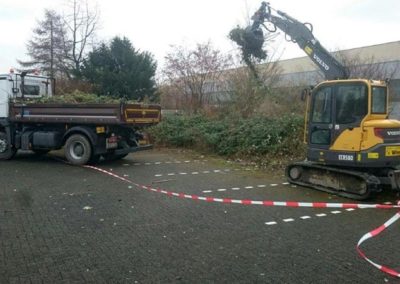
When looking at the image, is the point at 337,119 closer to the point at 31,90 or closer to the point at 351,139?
the point at 351,139

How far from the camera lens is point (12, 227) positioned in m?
6.59

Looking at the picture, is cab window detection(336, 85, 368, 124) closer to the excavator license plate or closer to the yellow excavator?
the yellow excavator

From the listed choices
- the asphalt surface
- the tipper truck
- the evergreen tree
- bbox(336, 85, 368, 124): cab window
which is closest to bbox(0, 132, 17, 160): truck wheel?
the tipper truck

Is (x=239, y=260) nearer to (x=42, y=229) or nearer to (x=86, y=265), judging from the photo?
(x=86, y=265)

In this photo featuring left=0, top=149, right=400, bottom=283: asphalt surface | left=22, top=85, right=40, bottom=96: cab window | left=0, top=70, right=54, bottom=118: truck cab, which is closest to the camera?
left=0, top=149, right=400, bottom=283: asphalt surface

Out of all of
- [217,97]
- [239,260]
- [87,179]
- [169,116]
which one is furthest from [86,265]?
[217,97]

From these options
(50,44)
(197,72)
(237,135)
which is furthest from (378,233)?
(50,44)

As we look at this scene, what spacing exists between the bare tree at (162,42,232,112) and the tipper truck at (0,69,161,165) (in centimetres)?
939

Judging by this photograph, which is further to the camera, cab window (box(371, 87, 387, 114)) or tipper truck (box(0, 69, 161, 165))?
tipper truck (box(0, 69, 161, 165))

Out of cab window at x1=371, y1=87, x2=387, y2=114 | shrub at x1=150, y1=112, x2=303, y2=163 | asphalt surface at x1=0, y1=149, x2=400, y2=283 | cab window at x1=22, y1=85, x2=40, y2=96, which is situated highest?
cab window at x1=22, y1=85, x2=40, y2=96

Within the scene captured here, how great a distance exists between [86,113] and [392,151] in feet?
26.5

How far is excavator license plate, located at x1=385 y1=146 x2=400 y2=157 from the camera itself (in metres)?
8.76

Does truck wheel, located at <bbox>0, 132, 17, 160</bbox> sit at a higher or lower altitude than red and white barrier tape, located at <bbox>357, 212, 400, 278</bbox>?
higher

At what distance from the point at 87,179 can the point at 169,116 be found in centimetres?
889
